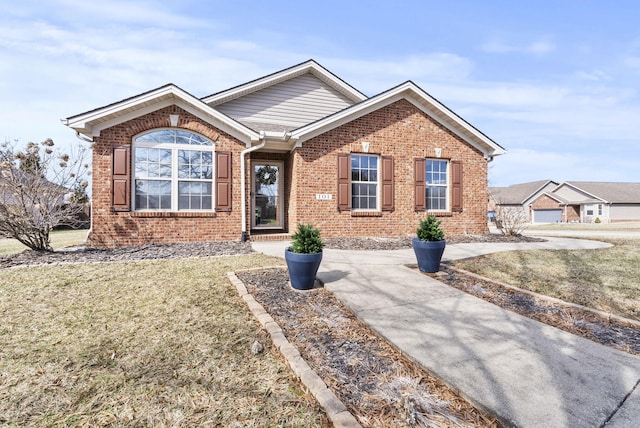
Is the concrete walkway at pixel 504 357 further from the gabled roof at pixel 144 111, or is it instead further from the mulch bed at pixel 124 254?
the gabled roof at pixel 144 111

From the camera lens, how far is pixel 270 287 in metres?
4.37

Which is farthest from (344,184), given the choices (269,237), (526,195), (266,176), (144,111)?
(526,195)

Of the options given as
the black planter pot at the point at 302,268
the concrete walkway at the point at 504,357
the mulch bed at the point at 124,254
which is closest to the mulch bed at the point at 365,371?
the concrete walkway at the point at 504,357

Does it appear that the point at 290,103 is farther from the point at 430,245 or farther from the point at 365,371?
the point at 365,371

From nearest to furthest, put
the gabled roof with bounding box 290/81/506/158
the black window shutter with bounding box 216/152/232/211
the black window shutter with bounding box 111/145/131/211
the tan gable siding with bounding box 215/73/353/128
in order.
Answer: the black window shutter with bounding box 111/145/131/211 < the black window shutter with bounding box 216/152/232/211 < the gabled roof with bounding box 290/81/506/158 < the tan gable siding with bounding box 215/73/353/128

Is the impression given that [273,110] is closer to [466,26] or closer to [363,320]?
[466,26]

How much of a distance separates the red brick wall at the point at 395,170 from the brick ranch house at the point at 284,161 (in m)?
0.04

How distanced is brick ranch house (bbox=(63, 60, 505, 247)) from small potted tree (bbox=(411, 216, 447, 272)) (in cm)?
465

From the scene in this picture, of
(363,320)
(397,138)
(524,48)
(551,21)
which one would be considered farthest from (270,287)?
(524,48)

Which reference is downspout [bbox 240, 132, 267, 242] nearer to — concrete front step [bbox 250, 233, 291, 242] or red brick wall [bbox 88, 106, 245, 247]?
red brick wall [bbox 88, 106, 245, 247]

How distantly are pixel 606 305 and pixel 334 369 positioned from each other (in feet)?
12.8

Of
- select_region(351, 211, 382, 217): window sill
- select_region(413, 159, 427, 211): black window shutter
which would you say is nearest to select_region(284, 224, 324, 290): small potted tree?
select_region(351, 211, 382, 217): window sill

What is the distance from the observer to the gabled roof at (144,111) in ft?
24.7

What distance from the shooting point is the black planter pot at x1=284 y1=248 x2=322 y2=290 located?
4.17 m
